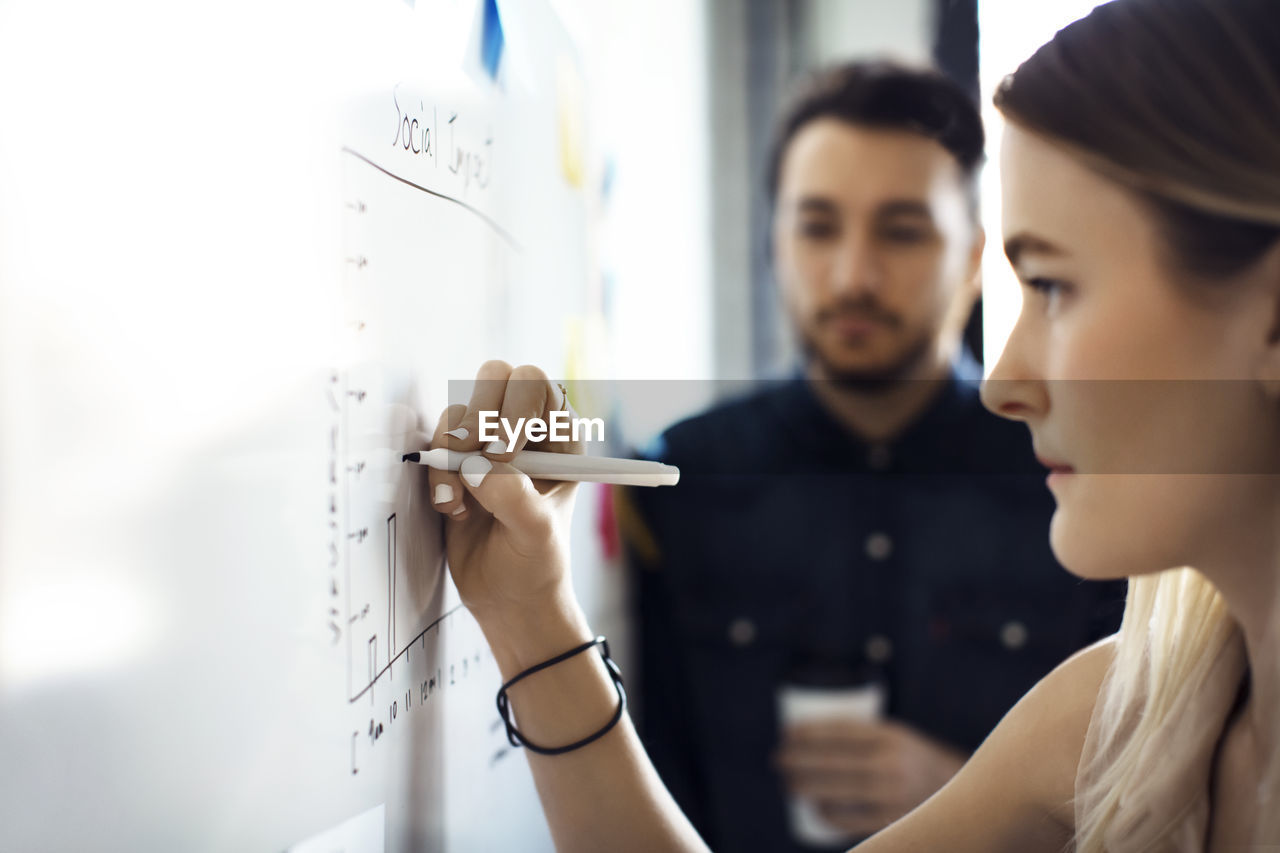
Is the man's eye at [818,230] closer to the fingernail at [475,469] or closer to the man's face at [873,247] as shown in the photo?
the man's face at [873,247]

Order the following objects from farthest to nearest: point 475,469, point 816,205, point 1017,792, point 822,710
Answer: point 816,205 < point 822,710 < point 1017,792 < point 475,469

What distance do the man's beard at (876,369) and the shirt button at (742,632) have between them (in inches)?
13.3

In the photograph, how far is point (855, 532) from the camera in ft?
3.74

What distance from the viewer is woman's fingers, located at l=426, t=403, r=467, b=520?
0.43 m

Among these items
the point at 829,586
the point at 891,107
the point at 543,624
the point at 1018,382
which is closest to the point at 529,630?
the point at 543,624

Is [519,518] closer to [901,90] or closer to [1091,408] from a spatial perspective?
[1091,408]

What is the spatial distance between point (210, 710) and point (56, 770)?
2.2 inches

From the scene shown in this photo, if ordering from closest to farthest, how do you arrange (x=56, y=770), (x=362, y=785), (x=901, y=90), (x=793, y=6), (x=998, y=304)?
1. (x=56, y=770)
2. (x=362, y=785)
3. (x=998, y=304)
4. (x=901, y=90)
5. (x=793, y=6)

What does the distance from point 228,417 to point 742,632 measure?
3.00 feet

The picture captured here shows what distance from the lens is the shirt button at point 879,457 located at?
45.4 inches

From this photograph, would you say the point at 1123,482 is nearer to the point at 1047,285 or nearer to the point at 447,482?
the point at 1047,285

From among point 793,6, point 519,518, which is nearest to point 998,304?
point 519,518

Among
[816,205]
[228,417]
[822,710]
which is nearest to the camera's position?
[228,417]

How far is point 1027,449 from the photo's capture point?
1.10m
